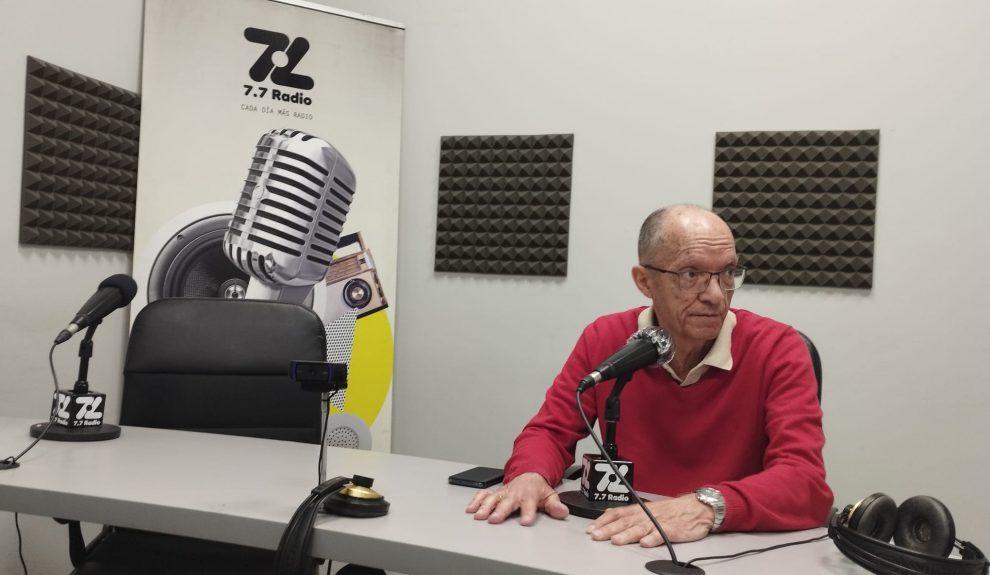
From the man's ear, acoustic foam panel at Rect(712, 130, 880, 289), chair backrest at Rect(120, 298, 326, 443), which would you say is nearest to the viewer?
the man's ear

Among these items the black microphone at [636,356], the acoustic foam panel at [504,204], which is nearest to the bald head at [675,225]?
the black microphone at [636,356]

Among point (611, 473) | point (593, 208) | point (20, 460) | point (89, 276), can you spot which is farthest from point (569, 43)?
point (20, 460)

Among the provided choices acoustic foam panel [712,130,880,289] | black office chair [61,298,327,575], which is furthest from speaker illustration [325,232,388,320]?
acoustic foam panel [712,130,880,289]

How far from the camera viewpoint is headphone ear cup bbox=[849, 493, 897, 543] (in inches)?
54.9

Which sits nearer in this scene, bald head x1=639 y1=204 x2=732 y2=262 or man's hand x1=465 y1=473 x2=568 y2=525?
man's hand x1=465 y1=473 x2=568 y2=525

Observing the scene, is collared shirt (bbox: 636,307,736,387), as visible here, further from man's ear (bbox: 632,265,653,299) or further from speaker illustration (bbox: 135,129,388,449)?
speaker illustration (bbox: 135,129,388,449)

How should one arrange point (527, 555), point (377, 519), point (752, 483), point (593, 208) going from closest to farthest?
point (527, 555)
point (377, 519)
point (752, 483)
point (593, 208)

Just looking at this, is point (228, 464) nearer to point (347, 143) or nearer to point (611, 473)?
point (611, 473)

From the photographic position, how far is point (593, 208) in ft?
12.3

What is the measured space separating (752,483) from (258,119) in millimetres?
2684

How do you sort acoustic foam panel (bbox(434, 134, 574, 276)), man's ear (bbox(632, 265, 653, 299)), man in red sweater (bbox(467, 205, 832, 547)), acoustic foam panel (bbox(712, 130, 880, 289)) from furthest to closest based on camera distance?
acoustic foam panel (bbox(434, 134, 574, 276)) < acoustic foam panel (bbox(712, 130, 880, 289)) < man's ear (bbox(632, 265, 653, 299)) < man in red sweater (bbox(467, 205, 832, 547))

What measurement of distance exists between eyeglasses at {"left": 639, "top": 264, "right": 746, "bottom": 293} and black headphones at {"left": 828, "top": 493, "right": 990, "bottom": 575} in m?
0.68

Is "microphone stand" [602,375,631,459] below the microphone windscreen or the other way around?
below

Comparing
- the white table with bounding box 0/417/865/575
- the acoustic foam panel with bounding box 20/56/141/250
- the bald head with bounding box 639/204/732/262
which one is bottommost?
the white table with bounding box 0/417/865/575
